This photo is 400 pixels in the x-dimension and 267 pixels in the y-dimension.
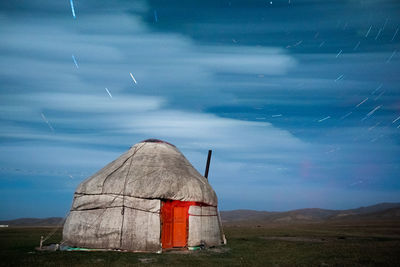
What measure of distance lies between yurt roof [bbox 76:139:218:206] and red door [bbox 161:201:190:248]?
15.6 inches

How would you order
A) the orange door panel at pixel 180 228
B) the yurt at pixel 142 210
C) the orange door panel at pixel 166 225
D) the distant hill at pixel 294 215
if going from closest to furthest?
the yurt at pixel 142 210
the orange door panel at pixel 166 225
the orange door panel at pixel 180 228
the distant hill at pixel 294 215

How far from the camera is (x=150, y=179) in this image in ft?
41.9

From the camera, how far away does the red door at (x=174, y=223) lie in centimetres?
1243

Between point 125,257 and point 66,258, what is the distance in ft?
5.40

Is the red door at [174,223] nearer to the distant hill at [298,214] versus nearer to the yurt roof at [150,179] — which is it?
the yurt roof at [150,179]

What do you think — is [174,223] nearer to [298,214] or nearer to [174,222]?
[174,222]

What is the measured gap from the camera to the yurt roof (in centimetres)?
1245

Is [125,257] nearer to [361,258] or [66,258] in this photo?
[66,258]

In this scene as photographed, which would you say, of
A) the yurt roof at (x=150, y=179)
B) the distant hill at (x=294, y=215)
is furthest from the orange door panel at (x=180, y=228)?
the distant hill at (x=294, y=215)

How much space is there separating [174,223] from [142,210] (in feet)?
4.28

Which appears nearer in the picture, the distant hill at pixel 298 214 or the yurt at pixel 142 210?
the yurt at pixel 142 210

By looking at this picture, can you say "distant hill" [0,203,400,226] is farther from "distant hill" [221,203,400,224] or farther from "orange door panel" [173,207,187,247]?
"orange door panel" [173,207,187,247]

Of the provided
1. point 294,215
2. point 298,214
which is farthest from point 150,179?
point 298,214

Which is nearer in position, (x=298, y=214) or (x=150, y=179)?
(x=150, y=179)
